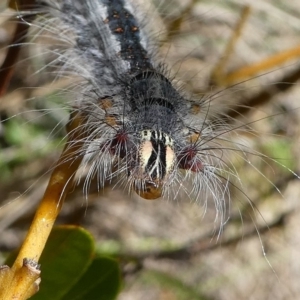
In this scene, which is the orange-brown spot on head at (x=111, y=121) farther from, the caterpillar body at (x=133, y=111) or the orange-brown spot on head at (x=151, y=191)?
the orange-brown spot on head at (x=151, y=191)

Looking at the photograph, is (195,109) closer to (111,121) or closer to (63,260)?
(111,121)

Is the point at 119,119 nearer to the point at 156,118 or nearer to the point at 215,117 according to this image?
the point at 156,118

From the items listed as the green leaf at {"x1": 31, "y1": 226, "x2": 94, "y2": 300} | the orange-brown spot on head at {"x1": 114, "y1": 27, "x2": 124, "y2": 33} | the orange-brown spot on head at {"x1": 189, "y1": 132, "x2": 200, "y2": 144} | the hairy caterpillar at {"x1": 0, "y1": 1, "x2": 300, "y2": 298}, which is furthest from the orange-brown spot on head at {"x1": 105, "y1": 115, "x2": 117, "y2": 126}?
the orange-brown spot on head at {"x1": 114, "y1": 27, "x2": 124, "y2": 33}

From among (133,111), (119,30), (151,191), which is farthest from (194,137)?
(119,30)

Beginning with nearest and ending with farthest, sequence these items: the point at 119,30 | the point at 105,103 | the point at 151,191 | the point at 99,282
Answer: the point at 151,191 → the point at 99,282 → the point at 105,103 → the point at 119,30

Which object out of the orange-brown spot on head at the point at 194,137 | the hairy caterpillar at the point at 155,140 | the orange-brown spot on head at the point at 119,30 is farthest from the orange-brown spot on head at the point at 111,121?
the orange-brown spot on head at the point at 119,30

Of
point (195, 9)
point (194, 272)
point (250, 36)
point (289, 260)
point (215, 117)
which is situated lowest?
point (289, 260)

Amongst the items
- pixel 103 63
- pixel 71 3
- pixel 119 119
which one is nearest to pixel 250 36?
pixel 71 3
